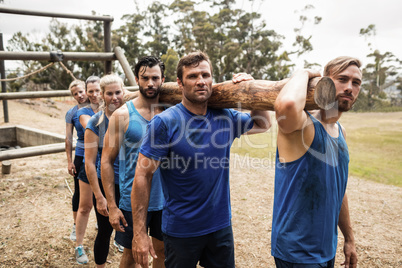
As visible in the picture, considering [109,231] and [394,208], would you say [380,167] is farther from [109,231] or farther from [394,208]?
[109,231]

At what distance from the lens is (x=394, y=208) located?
4.72 metres

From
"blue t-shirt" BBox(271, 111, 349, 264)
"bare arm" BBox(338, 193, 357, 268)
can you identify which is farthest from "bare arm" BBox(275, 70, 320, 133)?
"bare arm" BBox(338, 193, 357, 268)

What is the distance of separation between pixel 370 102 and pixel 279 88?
3753 cm

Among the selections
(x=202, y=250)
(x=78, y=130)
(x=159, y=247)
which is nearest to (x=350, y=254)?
(x=202, y=250)

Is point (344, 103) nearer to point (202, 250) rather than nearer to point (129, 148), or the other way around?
point (202, 250)

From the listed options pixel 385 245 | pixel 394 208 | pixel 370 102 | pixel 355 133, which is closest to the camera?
pixel 385 245

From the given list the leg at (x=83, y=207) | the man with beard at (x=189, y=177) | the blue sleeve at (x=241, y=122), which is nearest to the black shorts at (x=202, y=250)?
the man with beard at (x=189, y=177)

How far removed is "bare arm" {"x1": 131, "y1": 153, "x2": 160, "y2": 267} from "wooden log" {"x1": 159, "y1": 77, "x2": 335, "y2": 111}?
2.01 ft

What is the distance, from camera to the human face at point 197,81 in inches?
71.1

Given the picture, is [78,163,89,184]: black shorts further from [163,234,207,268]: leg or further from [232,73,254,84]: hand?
[232,73,254,84]: hand

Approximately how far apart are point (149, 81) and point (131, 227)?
113cm

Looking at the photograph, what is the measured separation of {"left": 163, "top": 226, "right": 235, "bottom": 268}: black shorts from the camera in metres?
1.80

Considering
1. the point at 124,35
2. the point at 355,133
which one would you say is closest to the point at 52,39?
the point at 124,35

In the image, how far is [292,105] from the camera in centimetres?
131
